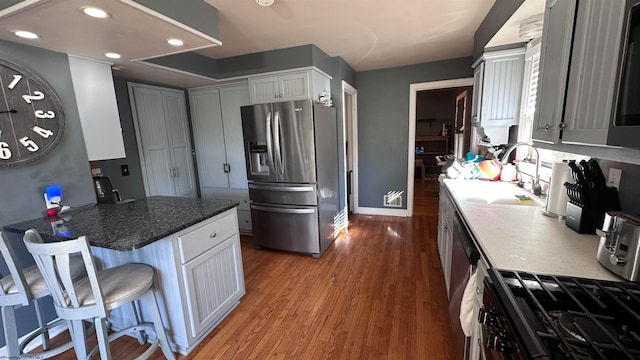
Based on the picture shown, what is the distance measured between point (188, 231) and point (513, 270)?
1.73m

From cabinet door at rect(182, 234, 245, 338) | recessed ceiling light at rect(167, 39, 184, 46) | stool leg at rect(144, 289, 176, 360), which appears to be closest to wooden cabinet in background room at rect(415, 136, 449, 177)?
cabinet door at rect(182, 234, 245, 338)

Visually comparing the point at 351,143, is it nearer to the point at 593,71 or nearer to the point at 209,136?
the point at 209,136

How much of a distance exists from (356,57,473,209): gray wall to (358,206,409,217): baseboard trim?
9cm

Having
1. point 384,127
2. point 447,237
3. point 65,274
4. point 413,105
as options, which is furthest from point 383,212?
point 65,274

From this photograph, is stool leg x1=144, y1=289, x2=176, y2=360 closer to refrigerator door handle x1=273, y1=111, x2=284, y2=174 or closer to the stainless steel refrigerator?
the stainless steel refrigerator

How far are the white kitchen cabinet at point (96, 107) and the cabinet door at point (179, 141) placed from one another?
119 cm

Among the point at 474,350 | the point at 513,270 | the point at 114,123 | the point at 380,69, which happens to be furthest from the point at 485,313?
the point at 380,69

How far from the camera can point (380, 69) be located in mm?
4117

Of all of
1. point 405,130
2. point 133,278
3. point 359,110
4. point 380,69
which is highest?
point 380,69

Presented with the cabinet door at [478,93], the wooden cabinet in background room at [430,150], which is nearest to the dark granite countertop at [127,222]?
the cabinet door at [478,93]

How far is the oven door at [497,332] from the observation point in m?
0.73

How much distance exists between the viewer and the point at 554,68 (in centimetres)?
120

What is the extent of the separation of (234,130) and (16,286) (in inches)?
97.6

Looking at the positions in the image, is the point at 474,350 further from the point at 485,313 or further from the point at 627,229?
the point at 627,229
